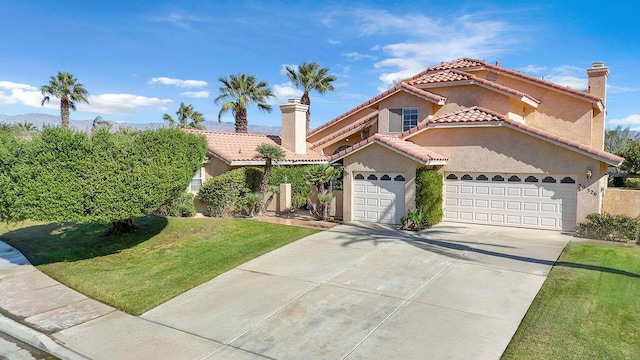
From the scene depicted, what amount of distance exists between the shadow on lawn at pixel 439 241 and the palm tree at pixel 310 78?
2339cm

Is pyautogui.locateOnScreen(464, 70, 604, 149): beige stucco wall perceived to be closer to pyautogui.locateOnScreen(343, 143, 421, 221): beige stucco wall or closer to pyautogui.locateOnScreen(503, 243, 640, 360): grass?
pyautogui.locateOnScreen(343, 143, 421, 221): beige stucco wall

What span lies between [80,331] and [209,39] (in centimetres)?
2428

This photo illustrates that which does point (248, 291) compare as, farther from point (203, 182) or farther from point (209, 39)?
point (209, 39)

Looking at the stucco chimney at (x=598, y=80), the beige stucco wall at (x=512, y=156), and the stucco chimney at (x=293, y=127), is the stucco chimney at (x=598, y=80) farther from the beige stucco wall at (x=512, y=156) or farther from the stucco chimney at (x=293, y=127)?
the stucco chimney at (x=293, y=127)

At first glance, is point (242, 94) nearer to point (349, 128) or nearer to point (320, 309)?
point (349, 128)

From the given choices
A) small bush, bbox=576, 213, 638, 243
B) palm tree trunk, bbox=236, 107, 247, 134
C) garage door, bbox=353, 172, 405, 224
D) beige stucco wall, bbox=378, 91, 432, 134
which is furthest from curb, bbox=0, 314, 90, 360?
palm tree trunk, bbox=236, 107, 247, 134

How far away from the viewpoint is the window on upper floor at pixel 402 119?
21.9m

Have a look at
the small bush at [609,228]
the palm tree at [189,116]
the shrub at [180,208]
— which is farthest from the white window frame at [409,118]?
the palm tree at [189,116]

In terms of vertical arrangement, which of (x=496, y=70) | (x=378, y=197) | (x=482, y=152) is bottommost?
(x=378, y=197)

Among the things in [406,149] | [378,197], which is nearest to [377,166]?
[378,197]

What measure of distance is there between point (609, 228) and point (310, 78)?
28.5 m

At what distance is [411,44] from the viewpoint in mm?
30281

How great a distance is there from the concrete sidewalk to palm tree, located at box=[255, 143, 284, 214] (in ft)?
23.0

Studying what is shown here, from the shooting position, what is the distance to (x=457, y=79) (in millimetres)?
21469
